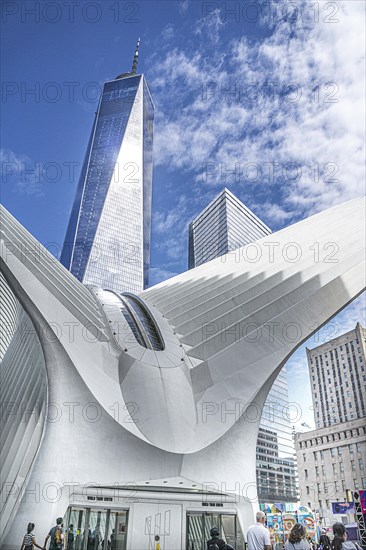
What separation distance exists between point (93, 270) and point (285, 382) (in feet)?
202

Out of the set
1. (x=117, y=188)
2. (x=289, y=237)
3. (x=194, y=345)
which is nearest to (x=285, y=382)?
(x=117, y=188)

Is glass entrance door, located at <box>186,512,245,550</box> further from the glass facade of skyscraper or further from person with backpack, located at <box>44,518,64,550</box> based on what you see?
the glass facade of skyscraper

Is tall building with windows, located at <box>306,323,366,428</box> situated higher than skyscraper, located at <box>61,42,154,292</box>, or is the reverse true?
skyscraper, located at <box>61,42,154,292</box>

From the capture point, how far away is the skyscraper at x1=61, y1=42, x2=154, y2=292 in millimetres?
126188

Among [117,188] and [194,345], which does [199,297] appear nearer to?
[194,345]

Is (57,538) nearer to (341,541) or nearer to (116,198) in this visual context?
(341,541)

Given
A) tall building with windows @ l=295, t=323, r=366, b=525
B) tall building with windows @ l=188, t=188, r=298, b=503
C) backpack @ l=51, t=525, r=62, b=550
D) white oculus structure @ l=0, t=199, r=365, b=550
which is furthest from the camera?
tall building with windows @ l=188, t=188, r=298, b=503

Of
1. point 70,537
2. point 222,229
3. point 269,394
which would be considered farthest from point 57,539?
point 222,229

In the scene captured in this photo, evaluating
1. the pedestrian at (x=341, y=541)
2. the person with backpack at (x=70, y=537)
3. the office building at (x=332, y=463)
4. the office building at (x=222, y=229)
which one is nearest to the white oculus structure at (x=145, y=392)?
the person with backpack at (x=70, y=537)

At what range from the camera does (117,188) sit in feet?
455

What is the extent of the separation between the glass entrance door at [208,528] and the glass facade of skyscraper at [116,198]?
4297 inches

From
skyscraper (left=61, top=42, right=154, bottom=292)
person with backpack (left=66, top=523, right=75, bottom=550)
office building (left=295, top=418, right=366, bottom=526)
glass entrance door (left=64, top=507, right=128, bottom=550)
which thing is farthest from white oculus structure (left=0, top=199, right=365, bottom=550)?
skyscraper (left=61, top=42, right=154, bottom=292)

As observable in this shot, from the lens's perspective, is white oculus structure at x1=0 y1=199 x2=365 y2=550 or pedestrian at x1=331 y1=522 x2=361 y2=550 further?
white oculus structure at x1=0 y1=199 x2=365 y2=550

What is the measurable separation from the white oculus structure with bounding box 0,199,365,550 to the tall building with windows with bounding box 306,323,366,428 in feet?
235
